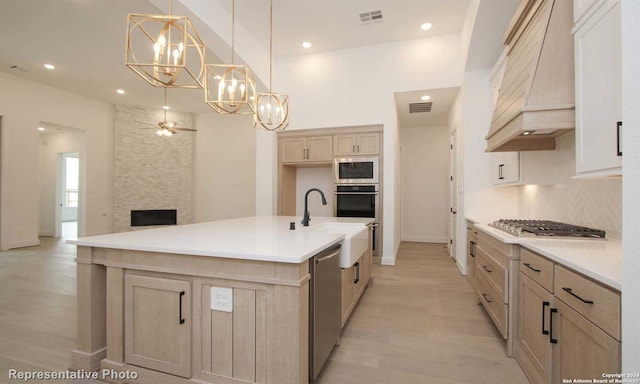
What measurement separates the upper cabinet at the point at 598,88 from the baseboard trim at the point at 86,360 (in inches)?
125

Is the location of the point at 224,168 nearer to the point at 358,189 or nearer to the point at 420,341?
the point at 358,189

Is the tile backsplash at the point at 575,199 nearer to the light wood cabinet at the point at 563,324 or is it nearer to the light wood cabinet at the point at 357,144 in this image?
the light wood cabinet at the point at 563,324

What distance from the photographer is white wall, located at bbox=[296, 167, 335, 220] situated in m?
5.83

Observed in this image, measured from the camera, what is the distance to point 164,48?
200 cm

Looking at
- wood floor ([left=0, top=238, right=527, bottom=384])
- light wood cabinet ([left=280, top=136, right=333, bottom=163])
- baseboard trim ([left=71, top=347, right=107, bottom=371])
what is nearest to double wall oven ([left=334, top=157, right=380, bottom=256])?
light wood cabinet ([left=280, top=136, right=333, bottom=163])

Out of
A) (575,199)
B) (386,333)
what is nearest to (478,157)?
(575,199)

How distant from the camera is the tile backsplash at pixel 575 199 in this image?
1915mm

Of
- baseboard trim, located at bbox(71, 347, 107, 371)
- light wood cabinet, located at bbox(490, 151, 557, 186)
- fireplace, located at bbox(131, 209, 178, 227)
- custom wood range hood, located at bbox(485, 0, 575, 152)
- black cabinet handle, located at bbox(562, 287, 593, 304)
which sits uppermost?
custom wood range hood, located at bbox(485, 0, 575, 152)

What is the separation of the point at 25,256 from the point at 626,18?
8.03 m

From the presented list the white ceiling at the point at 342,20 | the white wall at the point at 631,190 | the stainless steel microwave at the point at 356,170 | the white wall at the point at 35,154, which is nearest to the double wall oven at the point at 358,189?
the stainless steel microwave at the point at 356,170

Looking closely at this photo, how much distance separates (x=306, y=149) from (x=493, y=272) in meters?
3.70

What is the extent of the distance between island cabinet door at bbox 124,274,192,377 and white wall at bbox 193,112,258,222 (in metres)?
6.36

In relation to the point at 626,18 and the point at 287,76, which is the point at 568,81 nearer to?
the point at 626,18

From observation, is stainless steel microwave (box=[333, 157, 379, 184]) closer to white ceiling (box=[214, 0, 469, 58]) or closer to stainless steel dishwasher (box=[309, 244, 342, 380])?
white ceiling (box=[214, 0, 469, 58])
